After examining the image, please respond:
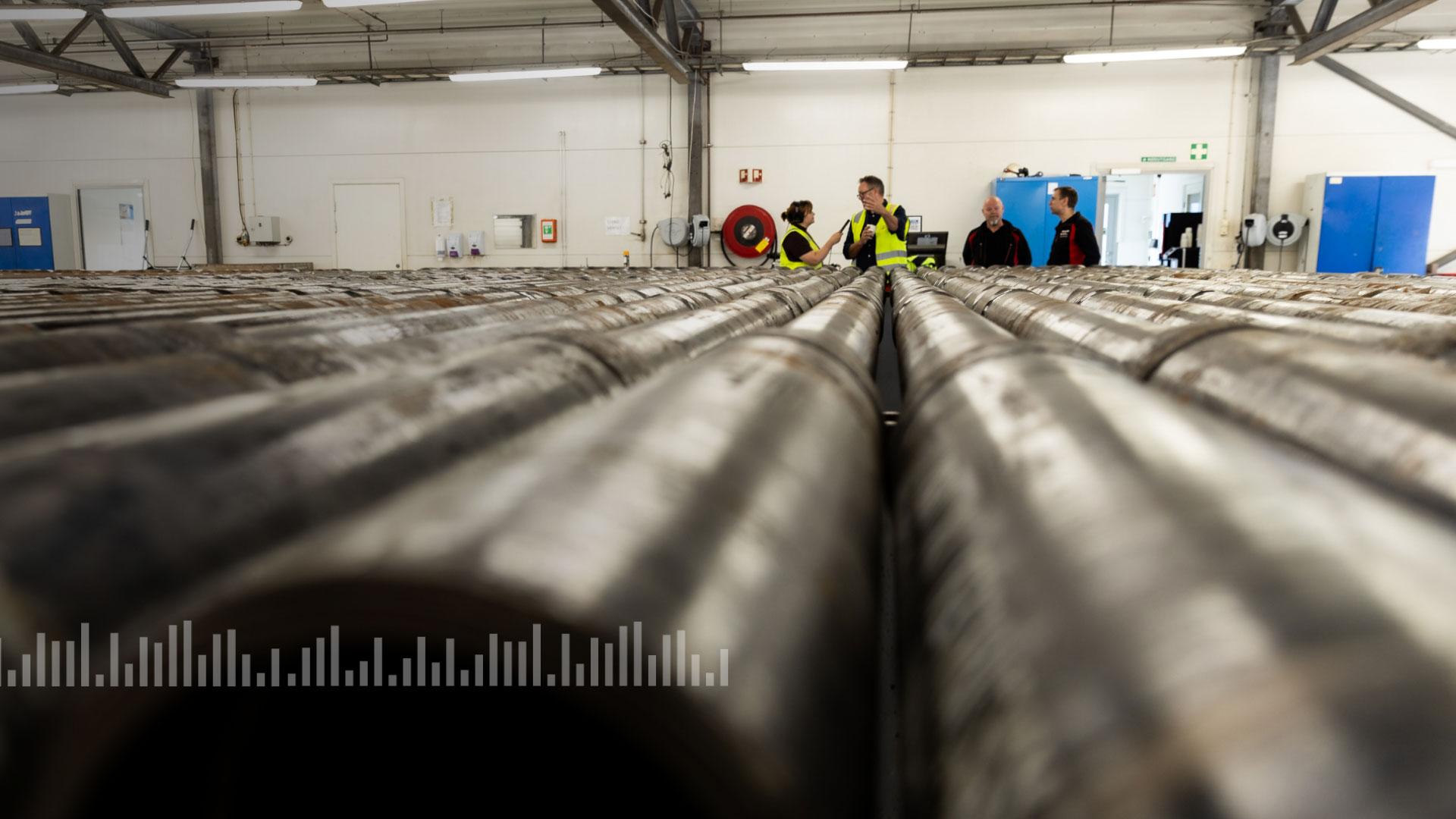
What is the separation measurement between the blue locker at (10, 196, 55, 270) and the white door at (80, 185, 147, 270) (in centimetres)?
38

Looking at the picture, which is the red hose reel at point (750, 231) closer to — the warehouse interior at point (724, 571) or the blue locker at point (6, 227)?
the warehouse interior at point (724, 571)

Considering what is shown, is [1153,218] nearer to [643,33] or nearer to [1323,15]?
[1323,15]

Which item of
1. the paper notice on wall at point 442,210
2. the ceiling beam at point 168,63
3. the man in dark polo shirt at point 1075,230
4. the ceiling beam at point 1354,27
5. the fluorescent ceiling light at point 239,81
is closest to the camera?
the ceiling beam at point 1354,27

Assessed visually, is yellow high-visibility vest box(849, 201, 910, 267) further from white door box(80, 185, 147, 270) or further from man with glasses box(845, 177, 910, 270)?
white door box(80, 185, 147, 270)

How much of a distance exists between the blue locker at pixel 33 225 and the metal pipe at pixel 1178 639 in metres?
11.4

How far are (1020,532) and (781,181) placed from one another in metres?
8.12

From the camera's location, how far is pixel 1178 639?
25cm

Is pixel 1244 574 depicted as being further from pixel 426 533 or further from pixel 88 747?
pixel 88 747

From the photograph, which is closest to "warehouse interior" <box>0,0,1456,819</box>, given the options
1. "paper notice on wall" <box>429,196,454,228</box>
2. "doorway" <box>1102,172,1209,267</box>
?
"doorway" <box>1102,172,1209,267</box>

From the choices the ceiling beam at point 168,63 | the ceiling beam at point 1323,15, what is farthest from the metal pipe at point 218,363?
the ceiling beam at point 168,63

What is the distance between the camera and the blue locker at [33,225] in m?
8.99

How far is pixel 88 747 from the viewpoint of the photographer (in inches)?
10.7

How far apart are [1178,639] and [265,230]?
1010 centimetres

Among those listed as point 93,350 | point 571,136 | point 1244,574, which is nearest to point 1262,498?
point 1244,574
